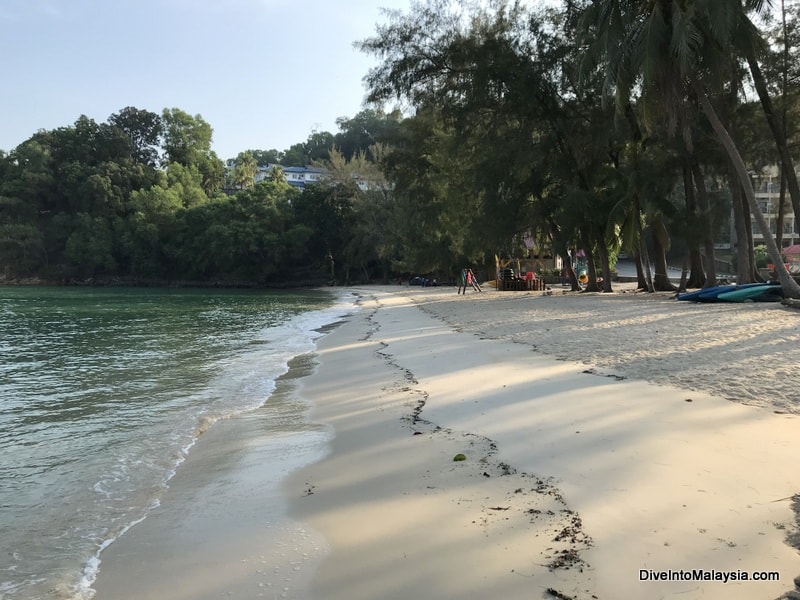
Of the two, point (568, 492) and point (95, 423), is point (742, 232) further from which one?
point (95, 423)

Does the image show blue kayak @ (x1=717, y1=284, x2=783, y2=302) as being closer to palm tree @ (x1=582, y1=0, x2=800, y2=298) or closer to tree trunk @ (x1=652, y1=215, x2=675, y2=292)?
palm tree @ (x1=582, y1=0, x2=800, y2=298)

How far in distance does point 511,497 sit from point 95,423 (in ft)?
19.5

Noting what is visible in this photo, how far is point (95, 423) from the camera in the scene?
24.0ft

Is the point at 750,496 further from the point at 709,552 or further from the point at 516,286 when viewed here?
the point at 516,286

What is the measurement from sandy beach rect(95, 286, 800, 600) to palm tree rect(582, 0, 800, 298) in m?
9.76

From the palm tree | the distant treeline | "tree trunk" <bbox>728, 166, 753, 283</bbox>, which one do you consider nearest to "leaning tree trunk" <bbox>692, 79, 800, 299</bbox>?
the palm tree

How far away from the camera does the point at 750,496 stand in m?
3.58

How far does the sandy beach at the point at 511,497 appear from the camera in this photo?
9.52 ft

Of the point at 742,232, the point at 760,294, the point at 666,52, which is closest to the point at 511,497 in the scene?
the point at 666,52

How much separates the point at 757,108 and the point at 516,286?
616 inches

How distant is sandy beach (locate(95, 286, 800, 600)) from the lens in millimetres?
2900

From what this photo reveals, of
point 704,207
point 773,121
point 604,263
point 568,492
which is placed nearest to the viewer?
point 568,492

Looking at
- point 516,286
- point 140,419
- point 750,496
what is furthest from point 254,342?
point 516,286

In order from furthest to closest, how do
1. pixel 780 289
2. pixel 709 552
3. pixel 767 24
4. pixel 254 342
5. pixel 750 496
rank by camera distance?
pixel 767 24 < pixel 780 289 < pixel 254 342 < pixel 750 496 < pixel 709 552
